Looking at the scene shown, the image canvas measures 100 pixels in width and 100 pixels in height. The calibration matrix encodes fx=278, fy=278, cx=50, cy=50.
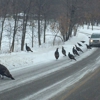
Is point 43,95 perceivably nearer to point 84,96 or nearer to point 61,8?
point 84,96

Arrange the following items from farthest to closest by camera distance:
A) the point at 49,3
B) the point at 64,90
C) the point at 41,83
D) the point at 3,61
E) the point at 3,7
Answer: the point at 49,3
the point at 3,7
the point at 3,61
the point at 41,83
the point at 64,90

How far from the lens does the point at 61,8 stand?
45938 millimetres

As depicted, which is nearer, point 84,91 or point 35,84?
point 84,91

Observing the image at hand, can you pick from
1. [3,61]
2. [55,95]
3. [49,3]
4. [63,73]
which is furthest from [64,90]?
[49,3]

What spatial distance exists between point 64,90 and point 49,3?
36046 millimetres

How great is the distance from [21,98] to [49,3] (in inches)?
1471

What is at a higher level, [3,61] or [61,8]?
[61,8]

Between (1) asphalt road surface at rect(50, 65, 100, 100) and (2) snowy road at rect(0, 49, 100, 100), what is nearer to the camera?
A: (1) asphalt road surface at rect(50, 65, 100, 100)

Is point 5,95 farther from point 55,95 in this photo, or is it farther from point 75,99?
point 75,99

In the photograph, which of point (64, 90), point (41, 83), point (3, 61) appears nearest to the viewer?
point (64, 90)

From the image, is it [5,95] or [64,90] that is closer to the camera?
[5,95]

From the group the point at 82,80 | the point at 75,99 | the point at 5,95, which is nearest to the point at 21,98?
the point at 5,95

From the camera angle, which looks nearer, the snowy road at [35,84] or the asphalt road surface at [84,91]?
the asphalt road surface at [84,91]

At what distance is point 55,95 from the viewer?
29.1ft
